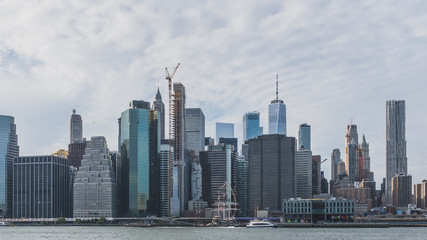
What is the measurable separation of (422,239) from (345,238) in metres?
19.4

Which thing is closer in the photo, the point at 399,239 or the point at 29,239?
the point at 399,239

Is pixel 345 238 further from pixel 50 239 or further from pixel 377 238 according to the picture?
pixel 50 239

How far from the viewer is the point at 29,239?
584 ft

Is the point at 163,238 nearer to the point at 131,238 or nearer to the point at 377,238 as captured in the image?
the point at 131,238

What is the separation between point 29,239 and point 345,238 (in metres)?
86.8

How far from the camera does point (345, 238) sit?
166375 mm

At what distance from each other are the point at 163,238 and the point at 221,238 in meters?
16.1

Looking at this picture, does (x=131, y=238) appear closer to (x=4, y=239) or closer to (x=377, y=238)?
(x=4, y=239)

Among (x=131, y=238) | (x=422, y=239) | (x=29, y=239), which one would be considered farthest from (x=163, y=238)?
(x=422, y=239)

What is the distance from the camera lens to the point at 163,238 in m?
169

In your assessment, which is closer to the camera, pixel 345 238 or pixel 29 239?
pixel 345 238

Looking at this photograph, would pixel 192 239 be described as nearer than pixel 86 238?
Yes

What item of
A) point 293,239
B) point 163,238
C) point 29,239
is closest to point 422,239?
point 293,239

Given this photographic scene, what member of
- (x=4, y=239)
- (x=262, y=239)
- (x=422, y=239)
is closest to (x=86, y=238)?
(x=4, y=239)
